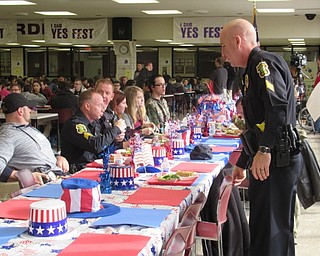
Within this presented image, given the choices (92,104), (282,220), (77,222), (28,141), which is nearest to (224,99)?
(92,104)

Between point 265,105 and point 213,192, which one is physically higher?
point 265,105

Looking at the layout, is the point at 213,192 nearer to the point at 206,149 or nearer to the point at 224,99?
the point at 206,149

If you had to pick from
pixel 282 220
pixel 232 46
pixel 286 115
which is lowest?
pixel 282 220

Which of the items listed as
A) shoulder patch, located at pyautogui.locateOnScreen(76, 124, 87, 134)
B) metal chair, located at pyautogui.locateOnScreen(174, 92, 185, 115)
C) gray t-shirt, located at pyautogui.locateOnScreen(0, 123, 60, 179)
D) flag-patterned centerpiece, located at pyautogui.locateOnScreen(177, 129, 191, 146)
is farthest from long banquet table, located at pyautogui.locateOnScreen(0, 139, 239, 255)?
metal chair, located at pyautogui.locateOnScreen(174, 92, 185, 115)

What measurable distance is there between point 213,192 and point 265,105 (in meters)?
0.68

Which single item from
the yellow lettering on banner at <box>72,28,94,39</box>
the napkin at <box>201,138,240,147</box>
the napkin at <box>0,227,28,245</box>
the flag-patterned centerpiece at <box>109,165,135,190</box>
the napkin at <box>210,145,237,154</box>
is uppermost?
the yellow lettering on banner at <box>72,28,94,39</box>

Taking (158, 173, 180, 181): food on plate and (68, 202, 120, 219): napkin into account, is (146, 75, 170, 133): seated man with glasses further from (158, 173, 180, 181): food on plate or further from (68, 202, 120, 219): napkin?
(68, 202, 120, 219): napkin

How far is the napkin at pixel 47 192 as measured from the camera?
3.05 meters

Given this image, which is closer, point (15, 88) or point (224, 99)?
point (224, 99)

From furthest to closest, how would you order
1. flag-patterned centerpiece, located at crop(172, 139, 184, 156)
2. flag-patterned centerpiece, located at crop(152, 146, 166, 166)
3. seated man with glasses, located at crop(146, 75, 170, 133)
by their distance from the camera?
seated man with glasses, located at crop(146, 75, 170, 133) → flag-patterned centerpiece, located at crop(172, 139, 184, 156) → flag-patterned centerpiece, located at crop(152, 146, 166, 166)

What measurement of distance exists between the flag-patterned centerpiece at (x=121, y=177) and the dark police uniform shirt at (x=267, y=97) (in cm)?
73

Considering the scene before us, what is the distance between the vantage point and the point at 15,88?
1077 centimetres

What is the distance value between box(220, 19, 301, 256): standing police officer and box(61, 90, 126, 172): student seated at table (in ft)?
4.59

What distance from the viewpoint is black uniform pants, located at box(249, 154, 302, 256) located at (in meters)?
3.26
